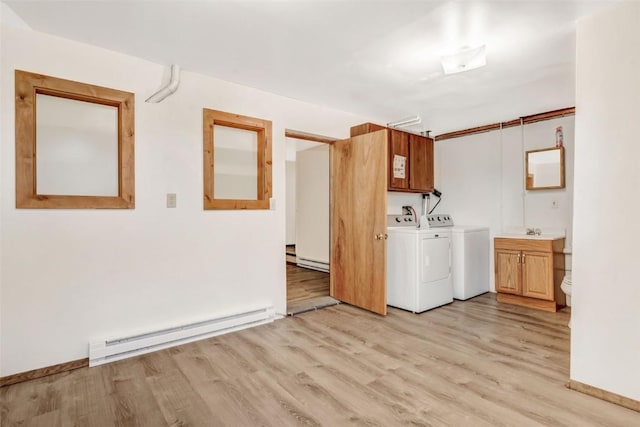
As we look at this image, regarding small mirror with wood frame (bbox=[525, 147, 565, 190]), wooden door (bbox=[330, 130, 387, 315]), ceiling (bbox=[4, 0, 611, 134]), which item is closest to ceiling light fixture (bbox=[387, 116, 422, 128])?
ceiling (bbox=[4, 0, 611, 134])

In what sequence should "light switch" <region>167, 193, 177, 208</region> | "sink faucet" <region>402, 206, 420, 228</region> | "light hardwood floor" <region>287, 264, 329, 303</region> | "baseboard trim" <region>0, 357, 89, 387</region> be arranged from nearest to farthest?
"baseboard trim" <region>0, 357, 89, 387</region>
"light switch" <region>167, 193, 177, 208</region>
"light hardwood floor" <region>287, 264, 329, 303</region>
"sink faucet" <region>402, 206, 420, 228</region>

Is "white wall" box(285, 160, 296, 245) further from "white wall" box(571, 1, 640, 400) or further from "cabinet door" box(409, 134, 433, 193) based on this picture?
"white wall" box(571, 1, 640, 400)

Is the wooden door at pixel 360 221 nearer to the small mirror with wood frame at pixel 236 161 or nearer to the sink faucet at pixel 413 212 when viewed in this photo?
the small mirror with wood frame at pixel 236 161

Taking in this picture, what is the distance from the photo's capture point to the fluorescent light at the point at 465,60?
253 cm

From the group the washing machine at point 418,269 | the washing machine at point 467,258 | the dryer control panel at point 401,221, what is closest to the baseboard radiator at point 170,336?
the washing machine at point 418,269

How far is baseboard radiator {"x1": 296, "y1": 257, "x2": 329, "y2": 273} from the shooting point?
590 centimetres

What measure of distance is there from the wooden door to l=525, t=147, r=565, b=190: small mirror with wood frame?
205 cm

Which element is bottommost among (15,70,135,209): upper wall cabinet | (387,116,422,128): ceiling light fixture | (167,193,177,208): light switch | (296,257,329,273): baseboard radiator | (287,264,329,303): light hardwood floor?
(287,264,329,303): light hardwood floor

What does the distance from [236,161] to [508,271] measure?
3426 mm

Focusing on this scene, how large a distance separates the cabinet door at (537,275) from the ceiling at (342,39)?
1834 millimetres

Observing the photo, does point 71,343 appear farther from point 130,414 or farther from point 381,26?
point 381,26

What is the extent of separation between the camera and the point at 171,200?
109 inches

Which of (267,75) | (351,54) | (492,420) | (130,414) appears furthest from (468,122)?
(130,414)

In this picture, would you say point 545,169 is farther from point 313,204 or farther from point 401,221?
point 313,204
